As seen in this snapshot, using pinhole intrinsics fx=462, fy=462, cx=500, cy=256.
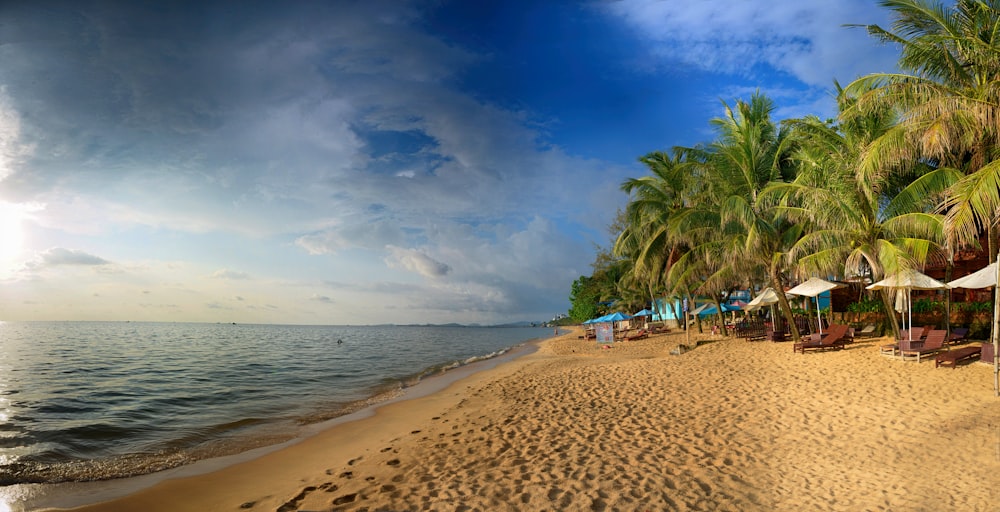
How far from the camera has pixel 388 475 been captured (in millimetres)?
6129

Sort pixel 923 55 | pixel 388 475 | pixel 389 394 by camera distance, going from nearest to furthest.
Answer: pixel 388 475, pixel 923 55, pixel 389 394

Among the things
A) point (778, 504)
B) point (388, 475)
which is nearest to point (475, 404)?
point (388, 475)

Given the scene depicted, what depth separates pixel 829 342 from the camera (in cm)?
1373

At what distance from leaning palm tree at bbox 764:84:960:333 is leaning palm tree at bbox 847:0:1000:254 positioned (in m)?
0.77

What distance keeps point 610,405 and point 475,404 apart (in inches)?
131

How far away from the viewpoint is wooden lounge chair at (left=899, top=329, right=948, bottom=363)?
36.2 feet

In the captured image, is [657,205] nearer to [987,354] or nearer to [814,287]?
[814,287]

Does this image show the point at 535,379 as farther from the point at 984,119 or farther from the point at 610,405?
the point at 984,119

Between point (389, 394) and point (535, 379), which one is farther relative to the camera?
point (389, 394)

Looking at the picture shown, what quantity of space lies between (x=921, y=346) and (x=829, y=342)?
2.51 metres

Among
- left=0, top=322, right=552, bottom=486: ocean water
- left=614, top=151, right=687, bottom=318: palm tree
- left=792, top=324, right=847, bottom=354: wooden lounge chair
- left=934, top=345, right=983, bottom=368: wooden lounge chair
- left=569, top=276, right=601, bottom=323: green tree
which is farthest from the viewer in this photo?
left=569, top=276, right=601, bottom=323: green tree

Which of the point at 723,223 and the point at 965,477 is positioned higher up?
the point at 723,223

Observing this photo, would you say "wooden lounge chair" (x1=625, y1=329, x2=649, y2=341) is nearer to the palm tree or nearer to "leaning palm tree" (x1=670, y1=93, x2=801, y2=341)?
the palm tree

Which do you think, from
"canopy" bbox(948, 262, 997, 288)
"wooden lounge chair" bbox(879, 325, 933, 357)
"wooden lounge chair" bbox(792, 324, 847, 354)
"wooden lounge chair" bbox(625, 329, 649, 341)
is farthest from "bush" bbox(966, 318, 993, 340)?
"wooden lounge chair" bbox(625, 329, 649, 341)
